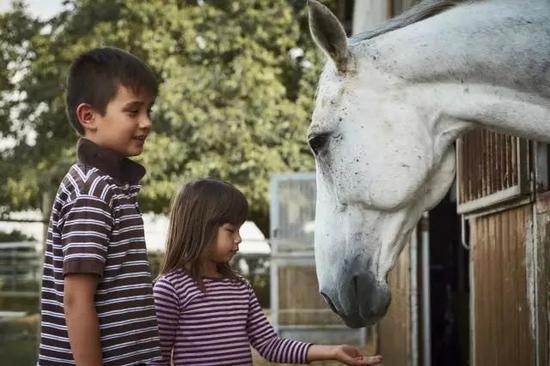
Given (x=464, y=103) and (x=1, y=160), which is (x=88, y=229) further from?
(x=1, y=160)

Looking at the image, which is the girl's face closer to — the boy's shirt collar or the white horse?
the white horse

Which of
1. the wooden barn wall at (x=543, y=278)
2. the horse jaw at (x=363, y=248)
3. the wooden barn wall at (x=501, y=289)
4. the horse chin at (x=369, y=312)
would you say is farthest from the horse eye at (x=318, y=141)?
the wooden barn wall at (x=501, y=289)

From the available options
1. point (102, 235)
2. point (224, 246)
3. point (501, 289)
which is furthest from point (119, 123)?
point (501, 289)

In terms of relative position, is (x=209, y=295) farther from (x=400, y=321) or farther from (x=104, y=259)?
(x=400, y=321)

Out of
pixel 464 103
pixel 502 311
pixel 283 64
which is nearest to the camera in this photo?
pixel 464 103

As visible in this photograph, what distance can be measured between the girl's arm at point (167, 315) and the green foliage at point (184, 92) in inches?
353

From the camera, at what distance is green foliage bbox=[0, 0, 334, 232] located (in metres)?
11.2

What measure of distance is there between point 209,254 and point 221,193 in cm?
16

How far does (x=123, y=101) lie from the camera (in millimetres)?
1707

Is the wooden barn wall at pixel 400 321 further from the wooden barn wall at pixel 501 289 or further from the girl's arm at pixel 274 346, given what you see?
the girl's arm at pixel 274 346

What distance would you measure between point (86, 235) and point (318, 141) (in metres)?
0.54

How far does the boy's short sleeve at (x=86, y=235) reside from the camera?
1.55m

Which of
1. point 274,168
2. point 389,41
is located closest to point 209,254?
point 389,41

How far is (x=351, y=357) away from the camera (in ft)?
6.34
